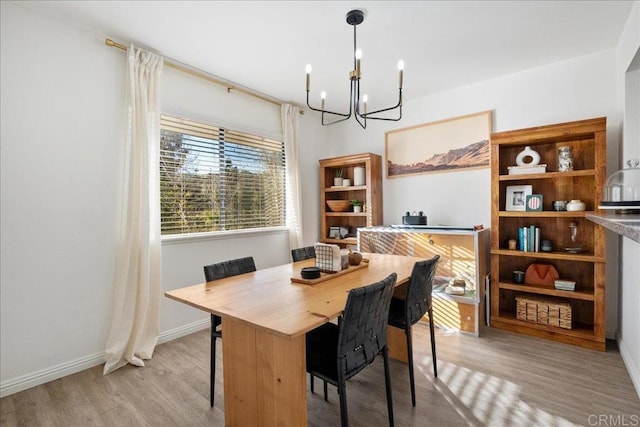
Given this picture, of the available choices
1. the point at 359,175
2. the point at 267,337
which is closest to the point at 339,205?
the point at 359,175

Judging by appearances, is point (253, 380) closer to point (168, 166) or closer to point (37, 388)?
point (37, 388)

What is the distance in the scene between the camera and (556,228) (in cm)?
300

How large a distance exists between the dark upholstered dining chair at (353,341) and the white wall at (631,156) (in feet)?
6.05

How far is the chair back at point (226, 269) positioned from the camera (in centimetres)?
208

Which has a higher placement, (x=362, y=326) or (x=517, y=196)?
(x=517, y=196)

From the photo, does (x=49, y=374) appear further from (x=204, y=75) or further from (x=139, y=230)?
(x=204, y=75)

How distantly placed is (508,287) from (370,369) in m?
1.63

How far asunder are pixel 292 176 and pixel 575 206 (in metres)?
2.93

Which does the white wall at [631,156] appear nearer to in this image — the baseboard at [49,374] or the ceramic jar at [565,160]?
the ceramic jar at [565,160]

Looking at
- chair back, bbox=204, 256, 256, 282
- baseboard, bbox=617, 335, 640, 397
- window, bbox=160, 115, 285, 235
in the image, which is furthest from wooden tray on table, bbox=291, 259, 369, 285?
baseboard, bbox=617, 335, 640, 397

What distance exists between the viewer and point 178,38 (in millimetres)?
2498

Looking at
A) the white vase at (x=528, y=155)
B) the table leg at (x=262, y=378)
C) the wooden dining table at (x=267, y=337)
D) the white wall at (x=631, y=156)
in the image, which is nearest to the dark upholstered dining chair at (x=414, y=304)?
the wooden dining table at (x=267, y=337)

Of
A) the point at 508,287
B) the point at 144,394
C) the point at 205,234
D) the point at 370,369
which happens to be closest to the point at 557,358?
the point at 508,287

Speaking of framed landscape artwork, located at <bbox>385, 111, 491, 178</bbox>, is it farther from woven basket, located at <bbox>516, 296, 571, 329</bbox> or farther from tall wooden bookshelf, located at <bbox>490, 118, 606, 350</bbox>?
woven basket, located at <bbox>516, 296, 571, 329</bbox>
